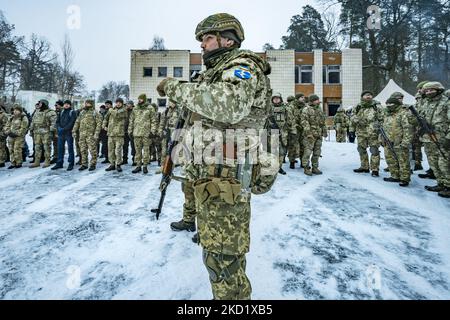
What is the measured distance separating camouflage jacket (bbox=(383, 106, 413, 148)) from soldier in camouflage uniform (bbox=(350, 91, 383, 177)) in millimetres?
282

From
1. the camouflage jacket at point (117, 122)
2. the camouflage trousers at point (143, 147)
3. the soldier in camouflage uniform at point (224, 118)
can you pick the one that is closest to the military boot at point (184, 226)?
the soldier in camouflage uniform at point (224, 118)

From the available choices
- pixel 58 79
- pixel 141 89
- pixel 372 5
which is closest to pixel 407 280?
pixel 141 89

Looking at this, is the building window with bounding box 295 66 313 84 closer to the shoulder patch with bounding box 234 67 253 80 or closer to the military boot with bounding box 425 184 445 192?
the military boot with bounding box 425 184 445 192

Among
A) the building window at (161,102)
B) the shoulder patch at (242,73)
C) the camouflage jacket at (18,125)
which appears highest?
the building window at (161,102)

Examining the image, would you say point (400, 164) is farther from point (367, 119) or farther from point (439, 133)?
point (367, 119)

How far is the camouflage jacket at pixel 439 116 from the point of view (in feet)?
17.6

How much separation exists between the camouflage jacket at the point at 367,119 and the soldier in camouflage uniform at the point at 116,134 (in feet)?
20.3

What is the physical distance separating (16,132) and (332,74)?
2555 cm

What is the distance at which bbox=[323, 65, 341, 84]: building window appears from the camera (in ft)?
85.1

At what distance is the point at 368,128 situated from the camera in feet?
22.6

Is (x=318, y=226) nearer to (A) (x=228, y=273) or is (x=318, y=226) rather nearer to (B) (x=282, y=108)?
(A) (x=228, y=273)

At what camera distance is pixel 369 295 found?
237 centimetres

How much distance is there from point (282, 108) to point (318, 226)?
4.41 m

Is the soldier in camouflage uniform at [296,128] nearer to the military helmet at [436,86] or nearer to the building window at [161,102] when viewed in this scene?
the military helmet at [436,86]
